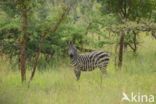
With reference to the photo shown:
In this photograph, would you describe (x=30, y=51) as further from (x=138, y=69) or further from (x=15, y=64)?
(x=138, y=69)

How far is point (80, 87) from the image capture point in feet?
42.2

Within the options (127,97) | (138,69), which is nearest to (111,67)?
(138,69)

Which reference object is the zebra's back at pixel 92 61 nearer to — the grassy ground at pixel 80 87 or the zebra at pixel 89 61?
the zebra at pixel 89 61

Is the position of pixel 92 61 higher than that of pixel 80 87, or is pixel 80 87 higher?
pixel 92 61

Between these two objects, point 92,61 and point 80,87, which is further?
point 92,61

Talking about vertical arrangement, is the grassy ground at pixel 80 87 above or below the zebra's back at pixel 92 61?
below

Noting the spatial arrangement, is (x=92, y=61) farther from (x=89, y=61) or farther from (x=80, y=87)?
(x=80, y=87)

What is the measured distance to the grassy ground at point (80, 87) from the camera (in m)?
11.1

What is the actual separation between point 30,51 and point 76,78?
5.46m

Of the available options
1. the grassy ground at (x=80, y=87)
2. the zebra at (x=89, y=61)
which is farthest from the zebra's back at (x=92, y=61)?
the grassy ground at (x=80, y=87)

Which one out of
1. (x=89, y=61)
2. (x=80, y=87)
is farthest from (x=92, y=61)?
(x=80, y=87)

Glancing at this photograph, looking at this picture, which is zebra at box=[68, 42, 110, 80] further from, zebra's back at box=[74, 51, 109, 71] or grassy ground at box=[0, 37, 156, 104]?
grassy ground at box=[0, 37, 156, 104]

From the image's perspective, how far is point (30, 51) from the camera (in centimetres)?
1997

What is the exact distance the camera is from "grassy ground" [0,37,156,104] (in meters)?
11.1
